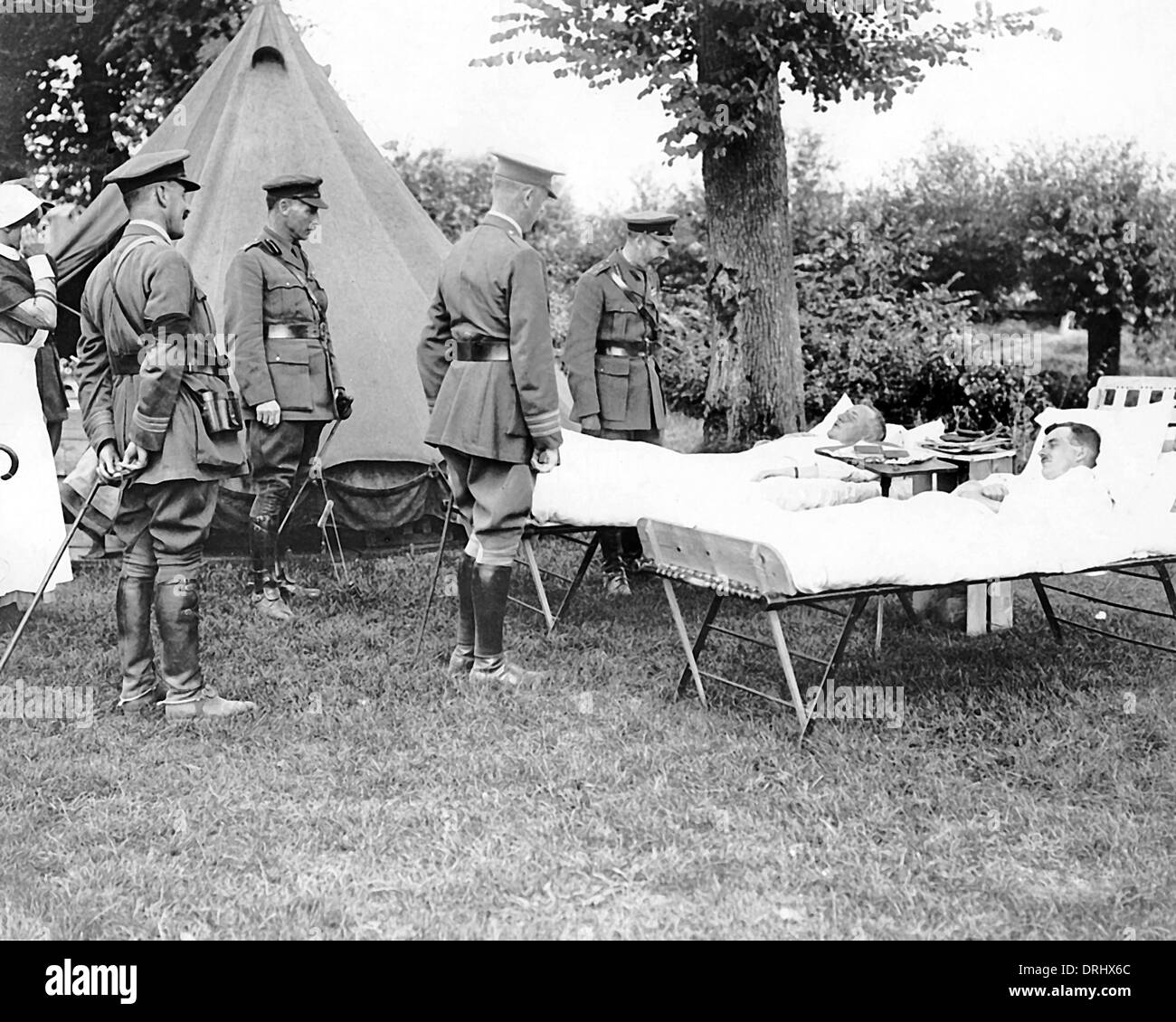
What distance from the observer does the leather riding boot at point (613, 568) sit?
6.56 metres

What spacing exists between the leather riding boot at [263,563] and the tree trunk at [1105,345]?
7.43 m

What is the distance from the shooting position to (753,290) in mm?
8891

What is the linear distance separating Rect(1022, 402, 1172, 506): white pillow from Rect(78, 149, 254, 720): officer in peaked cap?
10.4 feet

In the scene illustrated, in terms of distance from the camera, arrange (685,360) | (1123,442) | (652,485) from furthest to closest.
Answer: (685,360) → (652,485) → (1123,442)

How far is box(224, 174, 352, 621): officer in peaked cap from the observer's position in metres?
6.23

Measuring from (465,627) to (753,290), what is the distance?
14.7 feet

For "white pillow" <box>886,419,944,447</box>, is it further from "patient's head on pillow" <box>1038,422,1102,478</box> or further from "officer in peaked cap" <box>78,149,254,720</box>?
"officer in peaked cap" <box>78,149,254,720</box>

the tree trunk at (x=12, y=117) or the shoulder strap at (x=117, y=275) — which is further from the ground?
the tree trunk at (x=12, y=117)

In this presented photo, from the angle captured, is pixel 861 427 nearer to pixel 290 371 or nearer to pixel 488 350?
pixel 488 350

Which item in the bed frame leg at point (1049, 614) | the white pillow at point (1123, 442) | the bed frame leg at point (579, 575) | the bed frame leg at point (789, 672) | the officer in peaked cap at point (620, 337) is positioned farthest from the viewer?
the officer in peaked cap at point (620, 337)

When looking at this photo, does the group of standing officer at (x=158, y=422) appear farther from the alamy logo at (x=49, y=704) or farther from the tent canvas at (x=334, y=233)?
the tent canvas at (x=334, y=233)

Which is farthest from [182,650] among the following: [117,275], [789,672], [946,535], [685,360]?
[685,360]
